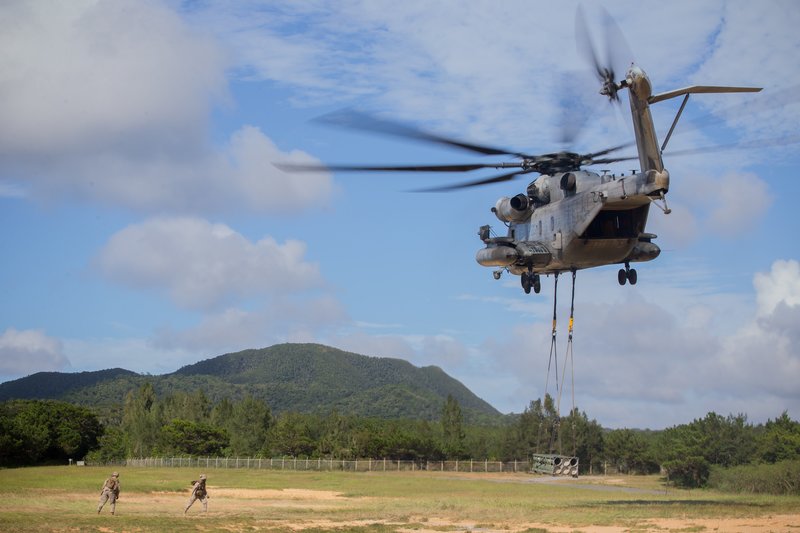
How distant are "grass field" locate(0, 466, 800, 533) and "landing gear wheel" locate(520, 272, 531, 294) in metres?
7.89

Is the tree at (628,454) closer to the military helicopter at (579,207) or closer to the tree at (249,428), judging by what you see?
the tree at (249,428)

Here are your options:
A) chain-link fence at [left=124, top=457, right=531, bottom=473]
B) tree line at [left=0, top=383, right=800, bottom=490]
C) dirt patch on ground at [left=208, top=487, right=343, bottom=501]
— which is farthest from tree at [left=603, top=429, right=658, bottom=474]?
dirt patch on ground at [left=208, top=487, right=343, bottom=501]

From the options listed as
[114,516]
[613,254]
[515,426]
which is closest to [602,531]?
[613,254]

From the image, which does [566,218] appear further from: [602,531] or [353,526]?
[353,526]

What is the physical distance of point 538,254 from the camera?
3106cm

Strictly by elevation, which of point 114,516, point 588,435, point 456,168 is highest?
point 456,168

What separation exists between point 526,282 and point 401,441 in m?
57.1

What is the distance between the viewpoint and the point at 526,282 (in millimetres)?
32375

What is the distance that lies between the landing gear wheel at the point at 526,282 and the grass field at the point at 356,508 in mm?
7886

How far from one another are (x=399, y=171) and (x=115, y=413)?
167m

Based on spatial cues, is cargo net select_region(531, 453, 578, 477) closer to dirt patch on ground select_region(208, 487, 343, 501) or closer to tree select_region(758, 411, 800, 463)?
dirt patch on ground select_region(208, 487, 343, 501)

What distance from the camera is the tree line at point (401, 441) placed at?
68812 millimetres

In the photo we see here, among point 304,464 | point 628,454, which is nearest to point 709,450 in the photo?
point 628,454

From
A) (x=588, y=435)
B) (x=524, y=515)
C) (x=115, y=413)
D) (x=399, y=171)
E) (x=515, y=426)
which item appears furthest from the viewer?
(x=115, y=413)
